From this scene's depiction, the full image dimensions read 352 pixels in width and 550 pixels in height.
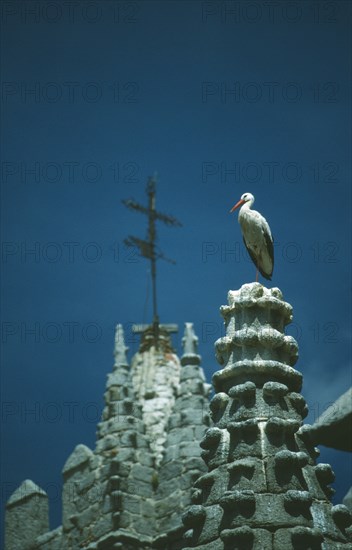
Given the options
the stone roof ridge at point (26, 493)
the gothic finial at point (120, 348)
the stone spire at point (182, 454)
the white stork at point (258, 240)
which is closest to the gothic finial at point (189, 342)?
the stone spire at point (182, 454)

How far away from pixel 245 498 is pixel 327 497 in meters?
0.70

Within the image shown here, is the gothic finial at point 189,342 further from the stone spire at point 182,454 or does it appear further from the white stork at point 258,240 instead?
the white stork at point 258,240

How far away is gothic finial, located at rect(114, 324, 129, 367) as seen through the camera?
19797 millimetres

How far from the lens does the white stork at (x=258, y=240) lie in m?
10.2

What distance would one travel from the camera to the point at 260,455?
289 inches

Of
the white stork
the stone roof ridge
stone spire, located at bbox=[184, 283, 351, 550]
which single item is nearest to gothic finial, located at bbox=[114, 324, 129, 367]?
the stone roof ridge

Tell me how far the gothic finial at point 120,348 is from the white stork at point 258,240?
958cm

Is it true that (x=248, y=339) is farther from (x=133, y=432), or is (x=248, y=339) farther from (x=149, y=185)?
(x=149, y=185)

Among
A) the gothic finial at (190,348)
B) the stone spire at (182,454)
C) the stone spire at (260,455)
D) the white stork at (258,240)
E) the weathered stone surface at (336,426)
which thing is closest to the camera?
the stone spire at (260,455)

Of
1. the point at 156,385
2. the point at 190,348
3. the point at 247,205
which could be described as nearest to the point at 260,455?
the point at 247,205

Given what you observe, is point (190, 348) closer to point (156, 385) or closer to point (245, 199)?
point (156, 385)

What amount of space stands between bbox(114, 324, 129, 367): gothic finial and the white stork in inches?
377

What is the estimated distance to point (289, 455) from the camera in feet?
23.6

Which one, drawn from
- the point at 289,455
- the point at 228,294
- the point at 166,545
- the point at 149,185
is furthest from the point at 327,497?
the point at 149,185
